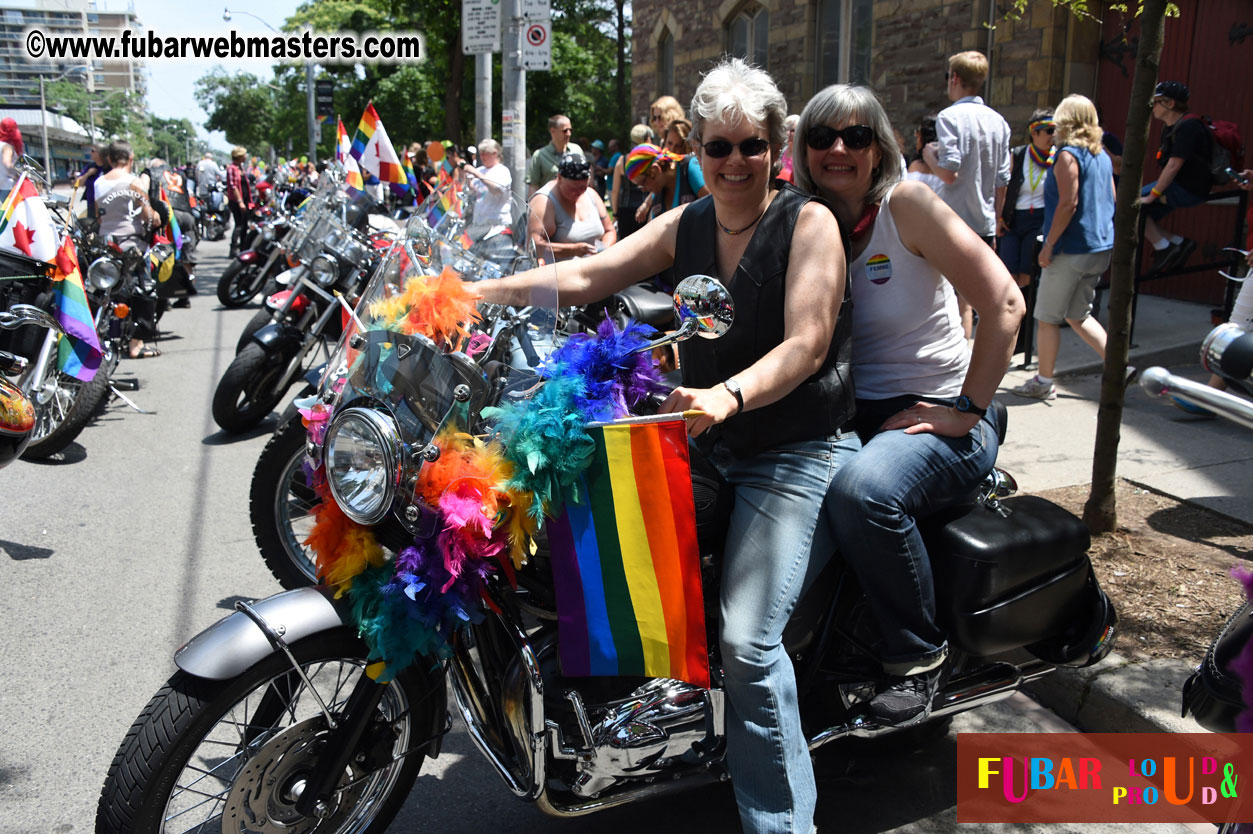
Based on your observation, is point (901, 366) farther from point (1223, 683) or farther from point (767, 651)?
point (1223, 683)

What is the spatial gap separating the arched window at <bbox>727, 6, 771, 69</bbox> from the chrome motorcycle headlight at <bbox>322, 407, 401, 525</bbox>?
14844 mm

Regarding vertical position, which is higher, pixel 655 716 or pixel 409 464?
pixel 409 464

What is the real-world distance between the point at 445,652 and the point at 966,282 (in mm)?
1655

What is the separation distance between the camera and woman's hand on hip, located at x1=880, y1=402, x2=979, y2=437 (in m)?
2.71

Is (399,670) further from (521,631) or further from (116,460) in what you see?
(116,460)

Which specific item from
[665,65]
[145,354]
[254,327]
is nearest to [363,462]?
[254,327]

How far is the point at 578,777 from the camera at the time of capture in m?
2.41

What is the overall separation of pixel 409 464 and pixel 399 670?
50 centimetres

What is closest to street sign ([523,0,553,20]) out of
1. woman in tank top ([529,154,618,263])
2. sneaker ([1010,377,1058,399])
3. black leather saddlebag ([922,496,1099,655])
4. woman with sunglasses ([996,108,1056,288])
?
woman in tank top ([529,154,618,263])

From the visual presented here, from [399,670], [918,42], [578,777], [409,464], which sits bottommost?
[578,777]

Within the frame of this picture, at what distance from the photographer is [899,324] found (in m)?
2.77

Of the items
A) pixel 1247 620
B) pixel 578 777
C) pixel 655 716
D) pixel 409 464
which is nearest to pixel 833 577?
pixel 655 716

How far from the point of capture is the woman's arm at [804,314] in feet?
7.39

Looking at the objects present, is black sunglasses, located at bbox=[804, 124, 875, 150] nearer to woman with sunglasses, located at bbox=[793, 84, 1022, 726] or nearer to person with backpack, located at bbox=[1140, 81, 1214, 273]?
woman with sunglasses, located at bbox=[793, 84, 1022, 726]
